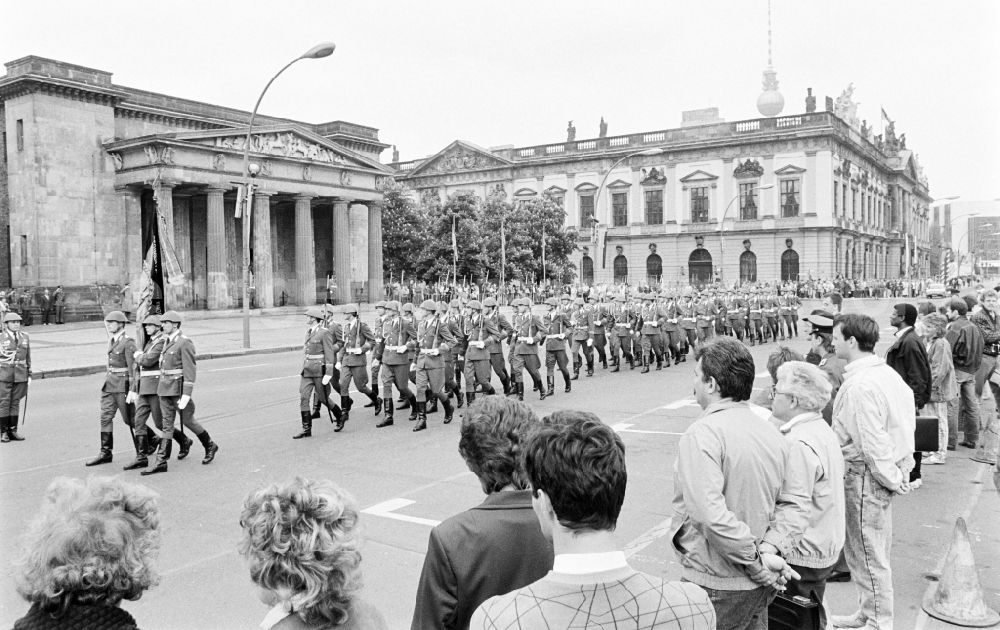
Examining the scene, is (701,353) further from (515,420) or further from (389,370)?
(389,370)

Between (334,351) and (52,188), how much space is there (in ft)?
97.9

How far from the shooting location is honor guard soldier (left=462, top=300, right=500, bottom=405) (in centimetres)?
1370

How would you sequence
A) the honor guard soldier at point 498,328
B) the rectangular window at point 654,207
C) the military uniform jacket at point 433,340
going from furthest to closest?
1. the rectangular window at point 654,207
2. the honor guard soldier at point 498,328
3. the military uniform jacket at point 433,340

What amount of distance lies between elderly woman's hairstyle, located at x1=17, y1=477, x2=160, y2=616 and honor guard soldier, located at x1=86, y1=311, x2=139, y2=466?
781 cm

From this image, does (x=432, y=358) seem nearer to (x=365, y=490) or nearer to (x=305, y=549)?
(x=365, y=490)

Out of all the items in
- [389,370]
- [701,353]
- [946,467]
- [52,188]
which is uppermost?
[52,188]

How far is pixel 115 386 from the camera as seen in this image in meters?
9.64

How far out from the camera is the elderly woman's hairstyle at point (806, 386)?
424 cm

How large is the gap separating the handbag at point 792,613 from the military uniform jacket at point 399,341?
919 centimetres

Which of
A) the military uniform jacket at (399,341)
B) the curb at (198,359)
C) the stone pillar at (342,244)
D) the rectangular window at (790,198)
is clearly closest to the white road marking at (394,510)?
the military uniform jacket at (399,341)

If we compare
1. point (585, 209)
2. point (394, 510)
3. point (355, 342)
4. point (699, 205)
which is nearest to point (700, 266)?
point (699, 205)

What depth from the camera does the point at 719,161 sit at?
64.7 m

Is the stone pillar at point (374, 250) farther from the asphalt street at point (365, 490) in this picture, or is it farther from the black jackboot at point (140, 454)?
the black jackboot at point (140, 454)

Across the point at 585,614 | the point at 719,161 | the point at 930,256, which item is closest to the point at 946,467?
the point at 585,614
